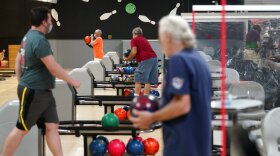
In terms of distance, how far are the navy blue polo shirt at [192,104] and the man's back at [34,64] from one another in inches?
72.1

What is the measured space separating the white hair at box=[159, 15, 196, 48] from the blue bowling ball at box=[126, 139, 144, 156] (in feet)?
8.90

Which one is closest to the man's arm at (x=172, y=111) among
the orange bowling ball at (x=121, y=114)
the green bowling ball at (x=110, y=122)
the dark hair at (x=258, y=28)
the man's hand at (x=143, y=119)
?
the man's hand at (x=143, y=119)

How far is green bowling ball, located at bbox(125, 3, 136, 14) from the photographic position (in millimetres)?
18047

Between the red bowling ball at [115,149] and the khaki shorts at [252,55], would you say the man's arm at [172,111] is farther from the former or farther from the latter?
the khaki shorts at [252,55]

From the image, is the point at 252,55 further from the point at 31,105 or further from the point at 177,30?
the point at 177,30

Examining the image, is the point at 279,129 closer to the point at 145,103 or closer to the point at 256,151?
the point at 256,151

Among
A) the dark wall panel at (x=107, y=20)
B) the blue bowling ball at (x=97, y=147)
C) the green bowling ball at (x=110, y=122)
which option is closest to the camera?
the green bowling ball at (x=110, y=122)

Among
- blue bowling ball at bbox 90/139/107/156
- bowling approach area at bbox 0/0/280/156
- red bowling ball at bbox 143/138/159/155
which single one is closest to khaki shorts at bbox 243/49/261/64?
bowling approach area at bbox 0/0/280/156

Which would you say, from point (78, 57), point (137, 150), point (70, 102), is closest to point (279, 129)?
point (137, 150)

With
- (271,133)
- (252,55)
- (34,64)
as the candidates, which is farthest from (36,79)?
(252,55)

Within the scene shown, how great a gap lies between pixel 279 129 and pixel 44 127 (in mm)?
2048

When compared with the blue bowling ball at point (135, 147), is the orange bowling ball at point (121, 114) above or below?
above

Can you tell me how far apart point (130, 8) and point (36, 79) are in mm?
14038

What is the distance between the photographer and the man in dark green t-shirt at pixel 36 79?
4.18m
